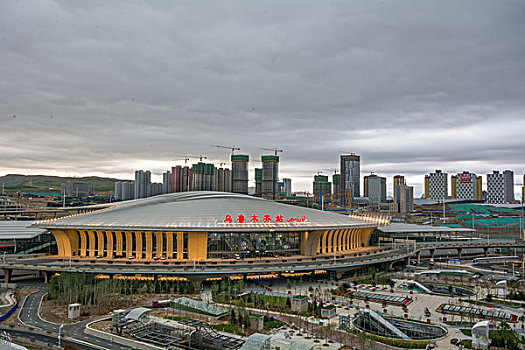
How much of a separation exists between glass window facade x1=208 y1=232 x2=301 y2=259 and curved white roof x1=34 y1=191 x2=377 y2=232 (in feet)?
8.25

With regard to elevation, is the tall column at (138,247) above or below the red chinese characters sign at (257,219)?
below

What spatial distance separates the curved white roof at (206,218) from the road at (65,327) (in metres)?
19.0

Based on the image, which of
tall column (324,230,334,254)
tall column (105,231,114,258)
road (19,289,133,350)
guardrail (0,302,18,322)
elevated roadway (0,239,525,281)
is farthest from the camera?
tall column (324,230,334,254)

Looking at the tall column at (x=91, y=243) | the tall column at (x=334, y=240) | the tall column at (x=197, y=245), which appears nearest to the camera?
the tall column at (x=197, y=245)

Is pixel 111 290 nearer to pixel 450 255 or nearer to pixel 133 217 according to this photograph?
pixel 133 217

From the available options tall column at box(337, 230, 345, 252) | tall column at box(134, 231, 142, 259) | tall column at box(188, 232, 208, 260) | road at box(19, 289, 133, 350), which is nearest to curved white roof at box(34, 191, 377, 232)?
tall column at box(188, 232, 208, 260)

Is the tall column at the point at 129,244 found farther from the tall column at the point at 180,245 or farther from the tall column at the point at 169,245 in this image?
the tall column at the point at 180,245

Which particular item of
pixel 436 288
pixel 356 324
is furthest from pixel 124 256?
pixel 436 288

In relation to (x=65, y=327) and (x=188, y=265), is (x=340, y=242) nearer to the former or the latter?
(x=188, y=265)

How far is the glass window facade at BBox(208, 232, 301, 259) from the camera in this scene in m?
66.9

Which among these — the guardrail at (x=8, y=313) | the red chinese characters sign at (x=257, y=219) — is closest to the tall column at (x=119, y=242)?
the red chinese characters sign at (x=257, y=219)

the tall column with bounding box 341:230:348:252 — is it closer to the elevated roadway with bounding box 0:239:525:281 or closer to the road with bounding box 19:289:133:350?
the elevated roadway with bounding box 0:239:525:281

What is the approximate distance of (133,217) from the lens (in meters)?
67.8

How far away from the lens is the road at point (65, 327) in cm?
3497
